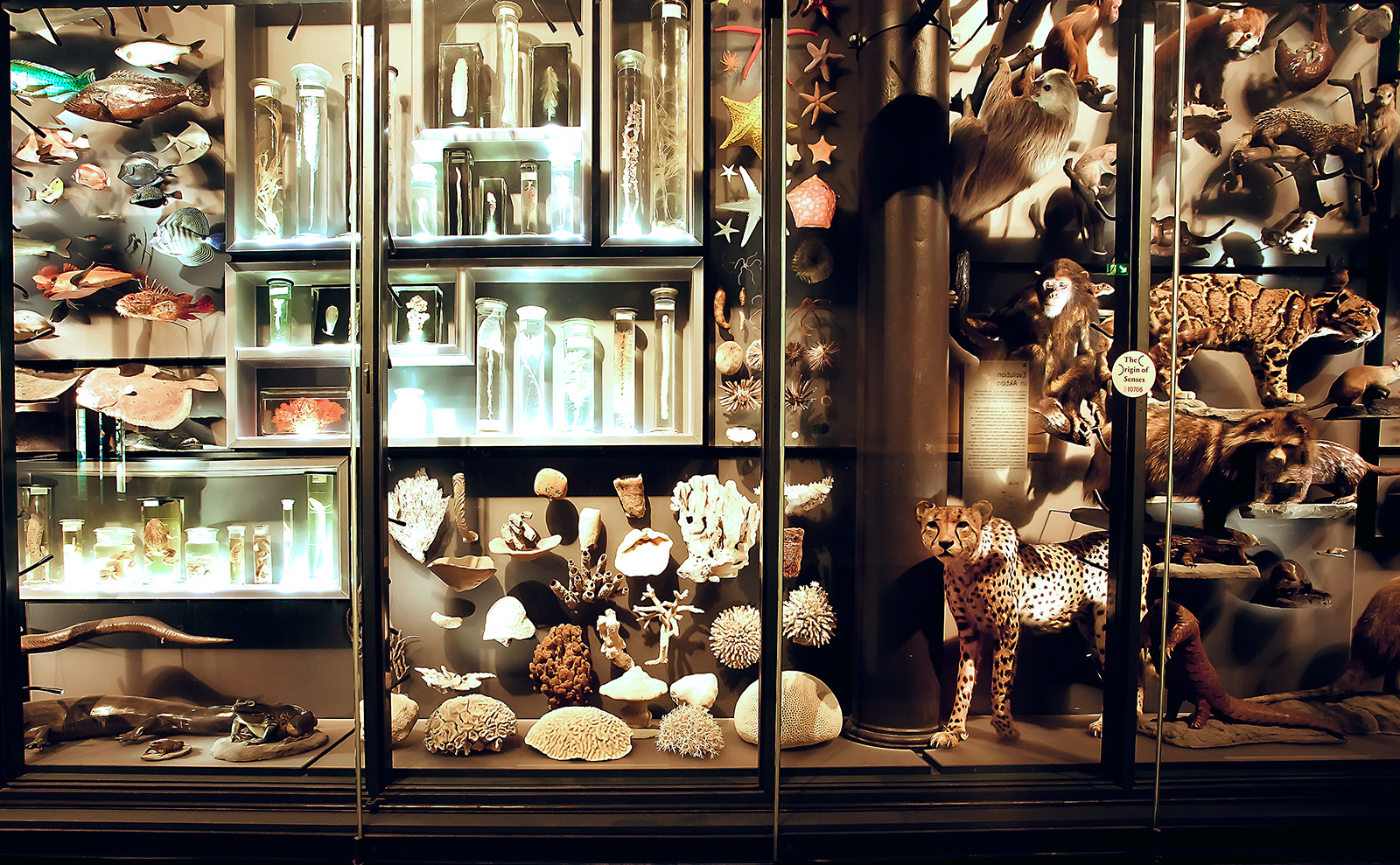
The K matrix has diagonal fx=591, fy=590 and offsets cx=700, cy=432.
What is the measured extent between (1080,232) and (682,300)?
142cm

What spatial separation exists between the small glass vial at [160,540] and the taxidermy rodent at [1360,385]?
3942 mm

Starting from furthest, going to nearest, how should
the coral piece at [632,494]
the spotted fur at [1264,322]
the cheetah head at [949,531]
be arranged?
the coral piece at [632,494], the spotted fur at [1264,322], the cheetah head at [949,531]

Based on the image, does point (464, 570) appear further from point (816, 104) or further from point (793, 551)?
point (816, 104)

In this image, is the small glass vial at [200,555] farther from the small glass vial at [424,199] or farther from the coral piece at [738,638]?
the coral piece at [738,638]

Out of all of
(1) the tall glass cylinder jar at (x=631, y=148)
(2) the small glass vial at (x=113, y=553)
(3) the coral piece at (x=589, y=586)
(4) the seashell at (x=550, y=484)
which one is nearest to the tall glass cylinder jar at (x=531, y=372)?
(4) the seashell at (x=550, y=484)

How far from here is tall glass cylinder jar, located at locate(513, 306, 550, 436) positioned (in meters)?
2.12

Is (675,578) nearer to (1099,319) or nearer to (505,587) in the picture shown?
(505,587)

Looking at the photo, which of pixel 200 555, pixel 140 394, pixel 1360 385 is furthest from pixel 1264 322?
pixel 140 394

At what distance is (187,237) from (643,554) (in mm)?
1998

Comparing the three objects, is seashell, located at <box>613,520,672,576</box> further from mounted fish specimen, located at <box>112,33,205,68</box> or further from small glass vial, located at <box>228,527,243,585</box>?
mounted fish specimen, located at <box>112,33,205,68</box>

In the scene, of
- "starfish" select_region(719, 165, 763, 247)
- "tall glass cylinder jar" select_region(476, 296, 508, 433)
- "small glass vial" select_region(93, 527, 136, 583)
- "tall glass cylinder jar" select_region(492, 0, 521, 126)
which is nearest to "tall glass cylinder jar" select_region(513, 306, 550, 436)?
"tall glass cylinder jar" select_region(476, 296, 508, 433)

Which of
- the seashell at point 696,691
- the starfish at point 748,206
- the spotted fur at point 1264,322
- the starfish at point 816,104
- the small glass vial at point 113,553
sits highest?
the starfish at point 816,104

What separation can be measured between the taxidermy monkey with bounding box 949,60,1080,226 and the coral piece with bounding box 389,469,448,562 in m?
2.09

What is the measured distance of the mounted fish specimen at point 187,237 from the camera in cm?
211
